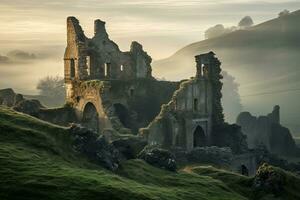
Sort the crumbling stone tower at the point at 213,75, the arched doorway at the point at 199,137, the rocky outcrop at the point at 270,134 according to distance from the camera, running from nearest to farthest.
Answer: the arched doorway at the point at 199,137, the crumbling stone tower at the point at 213,75, the rocky outcrop at the point at 270,134

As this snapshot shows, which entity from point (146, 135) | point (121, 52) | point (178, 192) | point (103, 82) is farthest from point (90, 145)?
point (121, 52)

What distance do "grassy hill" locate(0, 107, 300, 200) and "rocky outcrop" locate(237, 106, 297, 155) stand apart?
48.6m

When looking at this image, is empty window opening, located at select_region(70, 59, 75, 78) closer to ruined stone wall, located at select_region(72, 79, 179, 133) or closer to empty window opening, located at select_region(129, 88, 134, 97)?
ruined stone wall, located at select_region(72, 79, 179, 133)

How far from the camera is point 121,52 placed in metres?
72.4

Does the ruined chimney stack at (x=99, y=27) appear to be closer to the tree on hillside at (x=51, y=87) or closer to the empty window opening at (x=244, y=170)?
the empty window opening at (x=244, y=170)

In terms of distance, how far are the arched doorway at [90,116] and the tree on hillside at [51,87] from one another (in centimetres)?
7956

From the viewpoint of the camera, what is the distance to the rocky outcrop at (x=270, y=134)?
295 feet

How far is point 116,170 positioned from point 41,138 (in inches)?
182

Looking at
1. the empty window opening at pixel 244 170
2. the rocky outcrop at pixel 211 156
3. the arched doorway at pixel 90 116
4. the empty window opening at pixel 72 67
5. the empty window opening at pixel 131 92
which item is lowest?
the empty window opening at pixel 244 170

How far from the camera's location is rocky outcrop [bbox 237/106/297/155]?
3546 inches

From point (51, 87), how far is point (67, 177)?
414ft

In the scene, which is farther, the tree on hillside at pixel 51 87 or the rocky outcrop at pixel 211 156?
the tree on hillside at pixel 51 87

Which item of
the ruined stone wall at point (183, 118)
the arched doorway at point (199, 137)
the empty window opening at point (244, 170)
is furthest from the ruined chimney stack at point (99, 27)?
the empty window opening at point (244, 170)

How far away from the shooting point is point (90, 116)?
65375mm
